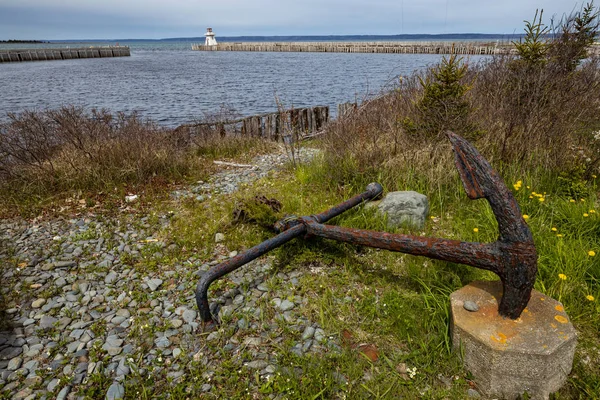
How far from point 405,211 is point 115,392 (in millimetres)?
3122

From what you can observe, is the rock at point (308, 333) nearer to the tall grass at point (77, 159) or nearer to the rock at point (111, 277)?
the rock at point (111, 277)

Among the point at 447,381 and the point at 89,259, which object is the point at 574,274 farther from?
the point at 89,259

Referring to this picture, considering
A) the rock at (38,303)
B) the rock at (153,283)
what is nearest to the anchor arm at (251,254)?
the rock at (153,283)

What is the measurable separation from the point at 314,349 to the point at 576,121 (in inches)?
192

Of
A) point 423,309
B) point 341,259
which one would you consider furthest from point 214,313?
point 423,309

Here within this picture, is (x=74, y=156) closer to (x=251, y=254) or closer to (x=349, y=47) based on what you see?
(x=251, y=254)

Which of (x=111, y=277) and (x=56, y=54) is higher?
(x=56, y=54)

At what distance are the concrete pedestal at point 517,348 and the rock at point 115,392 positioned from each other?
2162mm

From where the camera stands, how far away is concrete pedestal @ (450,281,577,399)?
2041 millimetres

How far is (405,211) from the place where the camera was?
4023mm

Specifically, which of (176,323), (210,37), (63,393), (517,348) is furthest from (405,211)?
(210,37)

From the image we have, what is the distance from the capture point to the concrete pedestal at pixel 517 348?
2.04 meters

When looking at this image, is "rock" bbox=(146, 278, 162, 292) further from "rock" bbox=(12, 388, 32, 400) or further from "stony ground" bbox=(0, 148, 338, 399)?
"rock" bbox=(12, 388, 32, 400)

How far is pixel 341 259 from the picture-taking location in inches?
142
